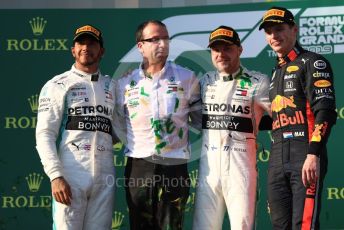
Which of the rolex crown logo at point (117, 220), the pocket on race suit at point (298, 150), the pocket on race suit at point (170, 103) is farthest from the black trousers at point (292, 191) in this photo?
the rolex crown logo at point (117, 220)

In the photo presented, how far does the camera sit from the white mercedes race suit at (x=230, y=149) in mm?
3695

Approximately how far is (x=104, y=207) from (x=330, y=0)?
129 inches

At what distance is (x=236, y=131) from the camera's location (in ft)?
12.5

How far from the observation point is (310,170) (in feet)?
10.8

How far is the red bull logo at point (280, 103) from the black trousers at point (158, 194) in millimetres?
698

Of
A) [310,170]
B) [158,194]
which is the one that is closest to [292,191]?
[310,170]

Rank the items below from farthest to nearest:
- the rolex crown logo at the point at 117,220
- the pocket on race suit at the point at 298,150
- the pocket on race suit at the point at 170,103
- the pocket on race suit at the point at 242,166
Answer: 1. the rolex crown logo at the point at 117,220
2. the pocket on race suit at the point at 170,103
3. the pocket on race suit at the point at 242,166
4. the pocket on race suit at the point at 298,150

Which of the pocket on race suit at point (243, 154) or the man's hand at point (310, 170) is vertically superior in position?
the pocket on race suit at point (243, 154)

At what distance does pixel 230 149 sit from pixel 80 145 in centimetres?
97

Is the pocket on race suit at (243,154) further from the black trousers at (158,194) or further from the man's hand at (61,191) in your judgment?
the man's hand at (61,191)

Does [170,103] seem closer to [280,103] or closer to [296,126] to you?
[280,103]

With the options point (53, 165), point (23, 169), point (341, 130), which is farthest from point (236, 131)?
Answer: point (23, 169)

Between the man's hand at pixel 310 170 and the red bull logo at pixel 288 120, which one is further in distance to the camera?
the red bull logo at pixel 288 120

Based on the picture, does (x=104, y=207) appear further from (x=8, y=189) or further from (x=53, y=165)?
(x=8, y=189)
